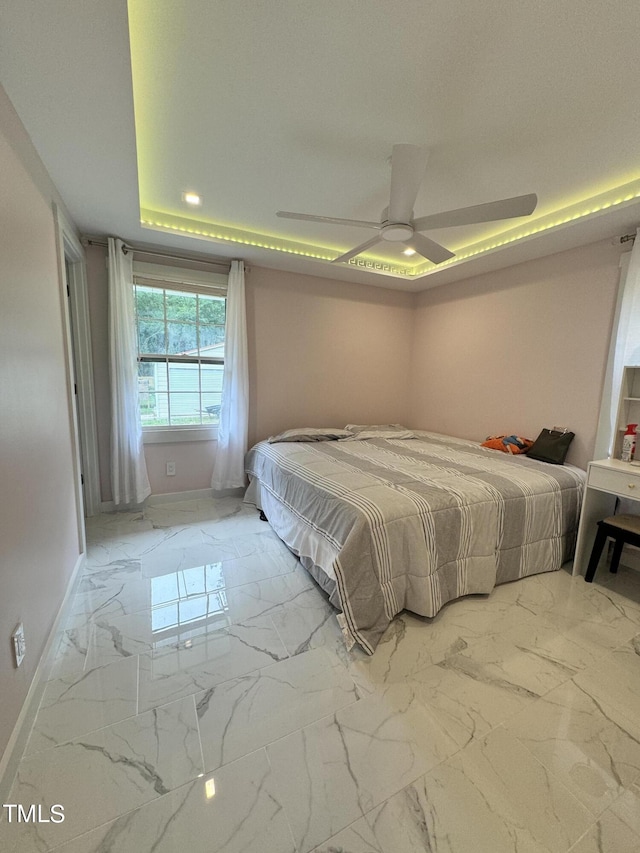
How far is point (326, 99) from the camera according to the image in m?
1.63

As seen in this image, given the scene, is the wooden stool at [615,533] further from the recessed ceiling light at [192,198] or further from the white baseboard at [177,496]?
the recessed ceiling light at [192,198]

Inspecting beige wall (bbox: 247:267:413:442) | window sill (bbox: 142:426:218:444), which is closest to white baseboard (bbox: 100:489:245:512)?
window sill (bbox: 142:426:218:444)

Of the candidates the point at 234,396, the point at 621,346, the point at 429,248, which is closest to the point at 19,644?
the point at 234,396

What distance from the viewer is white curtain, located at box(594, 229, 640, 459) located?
240cm

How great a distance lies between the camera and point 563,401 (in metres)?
2.98

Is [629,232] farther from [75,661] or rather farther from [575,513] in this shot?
[75,661]

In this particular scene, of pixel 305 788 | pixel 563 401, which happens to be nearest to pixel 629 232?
pixel 563 401

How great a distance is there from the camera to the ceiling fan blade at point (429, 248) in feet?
7.32

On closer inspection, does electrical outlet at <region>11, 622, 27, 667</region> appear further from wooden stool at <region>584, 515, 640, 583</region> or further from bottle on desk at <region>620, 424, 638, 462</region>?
bottle on desk at <region>620, 424, 638, 462</region>

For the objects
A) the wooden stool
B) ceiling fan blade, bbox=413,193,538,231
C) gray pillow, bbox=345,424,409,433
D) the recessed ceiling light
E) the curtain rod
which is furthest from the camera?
gray pillow, bbox=345,424,409,433

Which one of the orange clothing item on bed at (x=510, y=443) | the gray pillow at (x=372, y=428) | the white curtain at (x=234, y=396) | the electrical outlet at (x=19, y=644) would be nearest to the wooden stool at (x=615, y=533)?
the orange clothing item on bed at (x=510, y=443)

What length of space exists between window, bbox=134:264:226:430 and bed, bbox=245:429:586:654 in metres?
1.15

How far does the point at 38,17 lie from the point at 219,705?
8.06 ft

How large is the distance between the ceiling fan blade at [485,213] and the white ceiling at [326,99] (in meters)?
0.37
